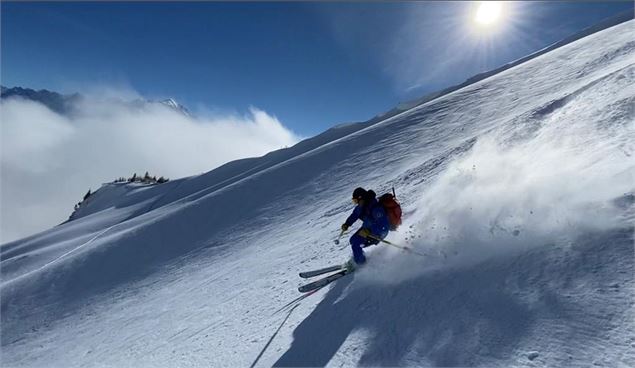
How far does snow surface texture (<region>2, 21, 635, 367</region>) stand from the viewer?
4.78 m

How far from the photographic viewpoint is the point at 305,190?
1820 centimetres

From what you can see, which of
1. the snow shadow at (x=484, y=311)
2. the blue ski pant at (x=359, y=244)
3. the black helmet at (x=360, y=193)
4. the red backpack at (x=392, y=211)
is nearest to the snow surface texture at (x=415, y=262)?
the snow shadow at (x=484, y=311)

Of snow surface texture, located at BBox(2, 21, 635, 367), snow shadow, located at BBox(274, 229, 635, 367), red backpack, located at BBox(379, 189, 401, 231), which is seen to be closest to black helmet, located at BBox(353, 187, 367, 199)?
red backpack, located at BBox(379, 189, 401, 231)

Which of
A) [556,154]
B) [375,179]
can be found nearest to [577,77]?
[375,179]

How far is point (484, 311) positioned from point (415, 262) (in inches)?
81.3

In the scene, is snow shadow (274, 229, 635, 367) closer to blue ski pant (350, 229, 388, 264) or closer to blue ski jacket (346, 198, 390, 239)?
blue ski pant (350, 229, 388, 264)

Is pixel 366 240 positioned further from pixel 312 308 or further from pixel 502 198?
pixel 502 198

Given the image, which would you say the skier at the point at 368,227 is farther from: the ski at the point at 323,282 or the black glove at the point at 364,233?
the ski at the point at 323,282

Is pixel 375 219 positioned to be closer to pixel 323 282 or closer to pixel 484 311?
pixel 323 282

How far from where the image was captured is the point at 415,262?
709 cm

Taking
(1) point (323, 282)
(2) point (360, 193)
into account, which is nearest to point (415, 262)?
(2) point (360, 193)

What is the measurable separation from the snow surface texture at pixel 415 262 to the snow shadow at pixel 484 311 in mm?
21

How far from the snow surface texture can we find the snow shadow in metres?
0.02

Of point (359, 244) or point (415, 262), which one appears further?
point (359, 244)
